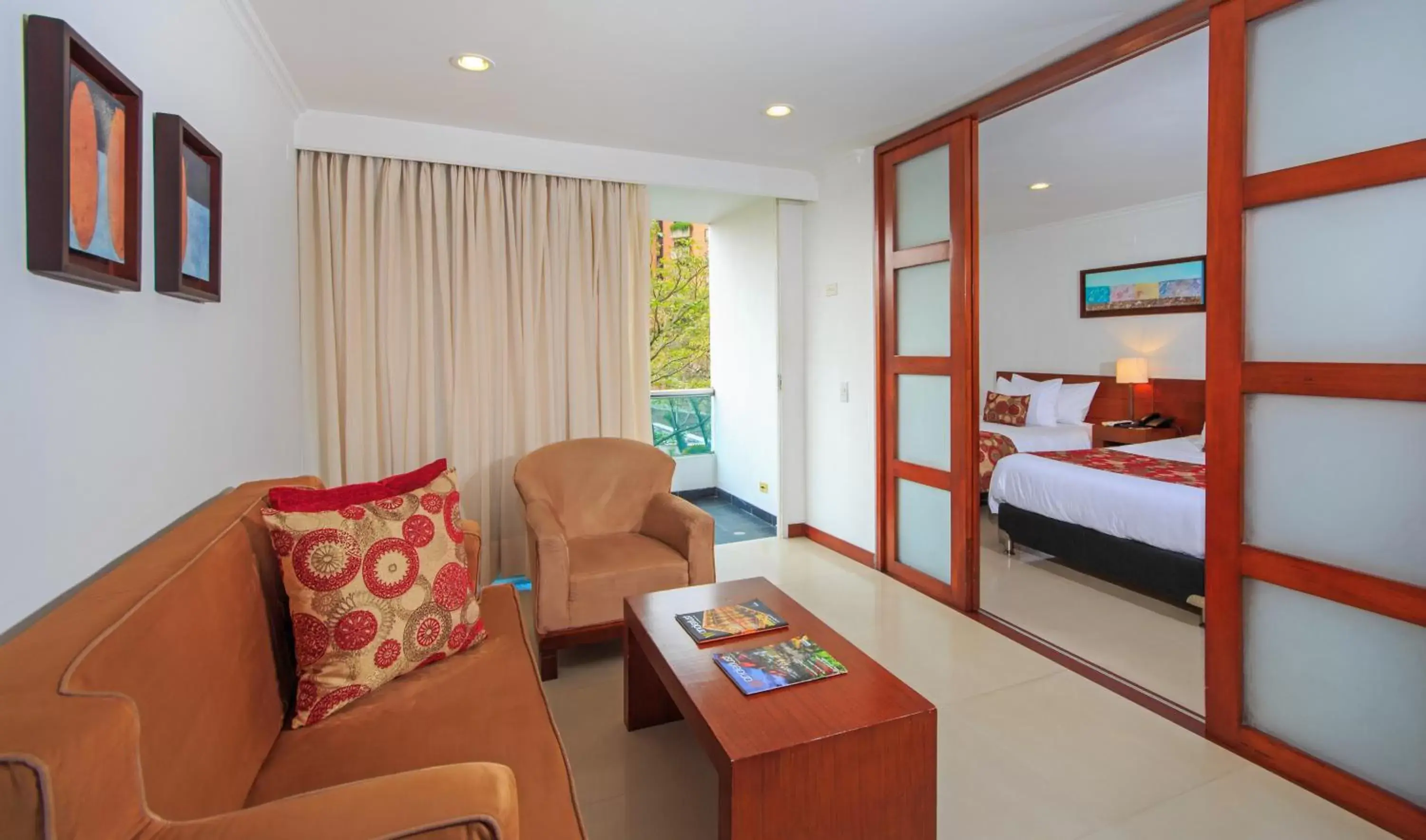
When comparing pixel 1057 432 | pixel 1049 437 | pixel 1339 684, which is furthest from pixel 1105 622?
pixel 1057 432

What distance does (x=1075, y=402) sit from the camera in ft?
19.7

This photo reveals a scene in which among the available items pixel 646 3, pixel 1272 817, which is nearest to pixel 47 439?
pixel 646 3

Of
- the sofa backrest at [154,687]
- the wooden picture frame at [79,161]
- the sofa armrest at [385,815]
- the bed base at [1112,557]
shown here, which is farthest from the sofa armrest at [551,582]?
the bed base at [1112,557]

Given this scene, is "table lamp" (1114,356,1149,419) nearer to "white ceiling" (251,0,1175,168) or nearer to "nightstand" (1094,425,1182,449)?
"nightstand" (1094,425,1182,449)

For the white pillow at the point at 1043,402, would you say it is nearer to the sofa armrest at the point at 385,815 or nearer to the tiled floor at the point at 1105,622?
the tiled floor at the point at 1105,622

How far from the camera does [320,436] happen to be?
3.48 metres

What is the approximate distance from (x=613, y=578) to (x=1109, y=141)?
12.0ft

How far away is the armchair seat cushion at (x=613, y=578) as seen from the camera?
8.84 feet

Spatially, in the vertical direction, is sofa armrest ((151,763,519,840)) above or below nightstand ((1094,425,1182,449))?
below

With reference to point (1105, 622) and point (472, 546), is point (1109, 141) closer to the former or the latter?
point (1105, 622)

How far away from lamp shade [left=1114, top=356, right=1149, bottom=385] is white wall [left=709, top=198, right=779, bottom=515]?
9.66 feet

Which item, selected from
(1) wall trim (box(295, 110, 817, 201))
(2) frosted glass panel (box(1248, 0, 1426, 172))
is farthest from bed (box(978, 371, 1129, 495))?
(2) frosted glass panel (box(1248, 0, 1426, 172))

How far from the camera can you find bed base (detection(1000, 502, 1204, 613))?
324cm

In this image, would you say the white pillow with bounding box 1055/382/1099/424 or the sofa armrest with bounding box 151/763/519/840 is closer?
the sofa armrest with bounding box 151/763/519/840
